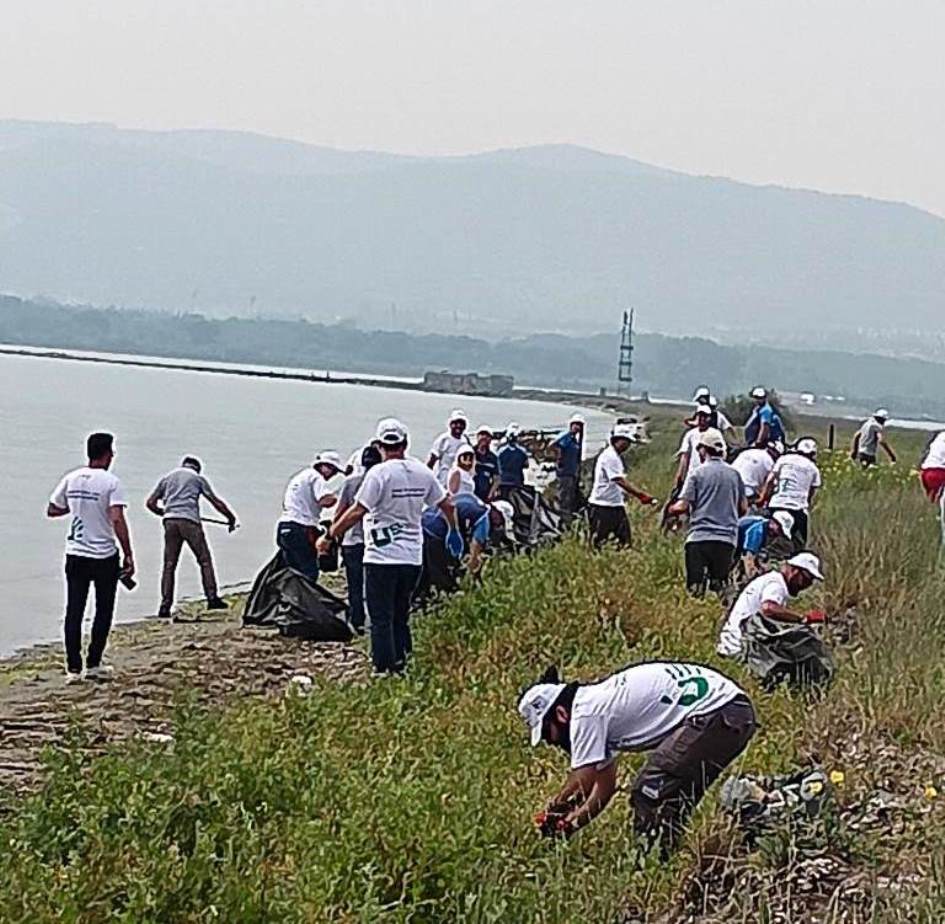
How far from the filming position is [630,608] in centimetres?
1366

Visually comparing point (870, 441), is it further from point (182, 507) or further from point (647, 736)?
point (647, 736)

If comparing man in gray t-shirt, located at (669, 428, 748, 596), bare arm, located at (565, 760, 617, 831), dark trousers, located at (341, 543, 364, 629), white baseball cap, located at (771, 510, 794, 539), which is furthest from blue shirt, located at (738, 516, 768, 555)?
bare arm, located at (565, 760, 617, 831)

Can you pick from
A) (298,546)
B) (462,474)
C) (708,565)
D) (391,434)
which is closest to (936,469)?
(708,565)

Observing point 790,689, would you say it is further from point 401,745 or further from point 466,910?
point 466,910

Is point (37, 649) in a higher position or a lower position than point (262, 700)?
lower

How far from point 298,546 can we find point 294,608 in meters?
0.73

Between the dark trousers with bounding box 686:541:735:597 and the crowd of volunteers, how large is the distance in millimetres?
13

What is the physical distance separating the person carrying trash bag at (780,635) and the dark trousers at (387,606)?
2.15 m

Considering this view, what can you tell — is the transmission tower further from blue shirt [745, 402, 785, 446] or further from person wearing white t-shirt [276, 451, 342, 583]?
person wearing white t-shirt [276, 451, 342, 583]

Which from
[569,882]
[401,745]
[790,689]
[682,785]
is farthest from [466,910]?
[790,689]

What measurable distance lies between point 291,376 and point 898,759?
618 ft

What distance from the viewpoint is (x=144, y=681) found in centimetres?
1372

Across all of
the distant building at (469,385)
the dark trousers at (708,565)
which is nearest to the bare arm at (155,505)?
the dark trousers at (708,565)

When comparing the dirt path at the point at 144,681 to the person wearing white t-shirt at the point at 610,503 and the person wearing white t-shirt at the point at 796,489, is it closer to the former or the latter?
the person wearing white t-shirt at the point at 610,503
